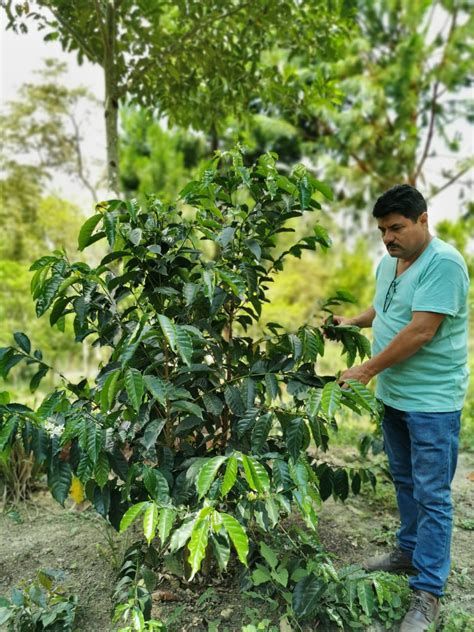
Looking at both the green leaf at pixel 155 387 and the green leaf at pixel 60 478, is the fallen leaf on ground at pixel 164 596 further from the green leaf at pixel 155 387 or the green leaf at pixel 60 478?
the green leaf at pixel 155 387

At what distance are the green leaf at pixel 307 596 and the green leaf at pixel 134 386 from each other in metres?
0.80

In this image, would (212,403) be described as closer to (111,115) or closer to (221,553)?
(221,553)

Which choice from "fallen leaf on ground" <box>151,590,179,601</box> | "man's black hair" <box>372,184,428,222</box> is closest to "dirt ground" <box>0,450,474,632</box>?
"fallen leaf on ground" <box>151,590,179,601</box>

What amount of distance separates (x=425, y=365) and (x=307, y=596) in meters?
0.82

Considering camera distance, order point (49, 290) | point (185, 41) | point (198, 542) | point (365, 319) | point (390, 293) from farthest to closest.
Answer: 1. point (185, 41)
2. point (365, 319)
3. point (390, 293)
4. point (49, 290)
5. point (198, 542)

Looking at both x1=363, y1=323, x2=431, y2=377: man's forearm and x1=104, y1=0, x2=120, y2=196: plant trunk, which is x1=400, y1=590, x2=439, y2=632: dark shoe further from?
x1=104, y1=0, x2=120, y2=196: plant trunk

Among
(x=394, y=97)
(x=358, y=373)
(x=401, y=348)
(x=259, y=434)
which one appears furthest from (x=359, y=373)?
(x=394, y=97)

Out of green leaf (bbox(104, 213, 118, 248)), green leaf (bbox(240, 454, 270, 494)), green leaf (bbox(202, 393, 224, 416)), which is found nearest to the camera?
green leaf (bbox(240, 454, 270, 494))

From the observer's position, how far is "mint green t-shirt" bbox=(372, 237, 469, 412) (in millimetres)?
1720

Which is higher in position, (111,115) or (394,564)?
(111,115)

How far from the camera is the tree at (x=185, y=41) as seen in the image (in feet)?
10.5

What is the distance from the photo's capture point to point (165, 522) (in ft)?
4.12

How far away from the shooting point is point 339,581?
66.2 inches

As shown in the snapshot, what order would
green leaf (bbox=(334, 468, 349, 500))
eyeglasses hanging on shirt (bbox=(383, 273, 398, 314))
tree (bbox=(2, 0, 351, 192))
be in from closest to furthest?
1. eyeglasses hanging on shirt (bbox=(383, 273, 398, 314))
2. green leaf (bbox=(334, 468, 349, 500))
3. tree (bbox=(2, 0, 351, 192))
